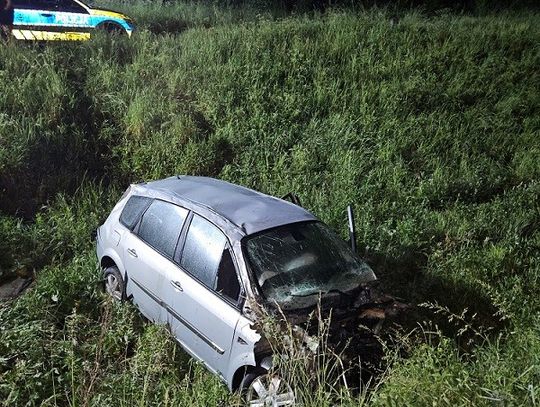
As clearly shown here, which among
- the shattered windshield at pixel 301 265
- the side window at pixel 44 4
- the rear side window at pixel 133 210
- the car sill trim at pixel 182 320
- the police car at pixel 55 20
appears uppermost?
the side window at pixel 44 4

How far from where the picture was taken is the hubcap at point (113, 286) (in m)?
5.57

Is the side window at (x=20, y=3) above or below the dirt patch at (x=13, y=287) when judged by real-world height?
above

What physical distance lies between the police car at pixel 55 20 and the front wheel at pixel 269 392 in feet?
27.4

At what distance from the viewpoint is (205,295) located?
4.44 m

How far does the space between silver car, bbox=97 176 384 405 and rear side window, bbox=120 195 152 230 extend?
0.02 metres

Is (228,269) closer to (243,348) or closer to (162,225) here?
(243,348)

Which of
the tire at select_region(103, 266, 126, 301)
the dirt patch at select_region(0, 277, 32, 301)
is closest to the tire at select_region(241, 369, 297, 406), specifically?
the tire at select_region(103, 266, 126, 301)

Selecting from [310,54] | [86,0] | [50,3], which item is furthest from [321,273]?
[86,0]

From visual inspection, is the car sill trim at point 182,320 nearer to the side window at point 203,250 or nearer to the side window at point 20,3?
the side window at point 203,250

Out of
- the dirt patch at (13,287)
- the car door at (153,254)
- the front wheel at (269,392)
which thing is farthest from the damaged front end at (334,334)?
the dirt patch at (13,287)

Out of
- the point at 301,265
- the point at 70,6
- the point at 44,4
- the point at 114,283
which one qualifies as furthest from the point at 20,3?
the point at 301,265

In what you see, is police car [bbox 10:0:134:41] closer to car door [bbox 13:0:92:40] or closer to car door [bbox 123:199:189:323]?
car door [bbox 13:0:92:40]

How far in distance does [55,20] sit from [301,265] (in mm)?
8052

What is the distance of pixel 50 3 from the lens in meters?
10.1
